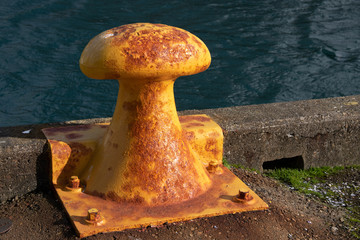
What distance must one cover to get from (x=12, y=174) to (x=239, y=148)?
4.66 feet

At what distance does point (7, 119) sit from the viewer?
18.8 feet

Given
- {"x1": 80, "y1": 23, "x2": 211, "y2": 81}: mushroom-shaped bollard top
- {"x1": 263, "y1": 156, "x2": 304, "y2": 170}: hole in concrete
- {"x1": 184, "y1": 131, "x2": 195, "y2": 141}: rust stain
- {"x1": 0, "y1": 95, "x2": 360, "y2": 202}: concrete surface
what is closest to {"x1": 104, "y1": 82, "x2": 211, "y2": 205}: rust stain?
{"x1": 80, "y1": 23, "x2": 211, "y2": 81}: mushroom-shaped bollard top

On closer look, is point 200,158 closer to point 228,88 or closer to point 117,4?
point 228,88

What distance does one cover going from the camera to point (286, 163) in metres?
3.63

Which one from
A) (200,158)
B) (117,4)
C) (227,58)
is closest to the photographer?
(200,158)

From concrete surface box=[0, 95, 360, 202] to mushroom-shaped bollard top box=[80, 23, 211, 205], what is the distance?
494 millimetres

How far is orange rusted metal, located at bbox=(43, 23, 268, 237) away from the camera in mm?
2344

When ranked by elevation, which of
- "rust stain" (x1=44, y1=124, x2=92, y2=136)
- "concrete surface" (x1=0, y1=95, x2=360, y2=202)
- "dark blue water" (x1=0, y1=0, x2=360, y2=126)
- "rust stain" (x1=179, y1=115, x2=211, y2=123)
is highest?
"rust stain" (x1=44, y1=124, x2=92, y2=136)

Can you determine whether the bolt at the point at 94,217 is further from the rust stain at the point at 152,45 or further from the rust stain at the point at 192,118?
the rust stain at the point at 192,118

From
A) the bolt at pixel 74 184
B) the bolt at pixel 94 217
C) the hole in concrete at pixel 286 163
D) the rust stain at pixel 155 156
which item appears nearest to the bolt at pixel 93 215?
the bolt at pixel 94 217

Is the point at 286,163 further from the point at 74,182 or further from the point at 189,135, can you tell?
the point at 74,182

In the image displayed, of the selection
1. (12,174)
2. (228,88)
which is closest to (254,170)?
(12,174)

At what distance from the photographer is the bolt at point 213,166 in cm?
286

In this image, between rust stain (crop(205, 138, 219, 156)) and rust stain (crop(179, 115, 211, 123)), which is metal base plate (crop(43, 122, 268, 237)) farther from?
rust stain (crop(179, 115, 211, 123))
